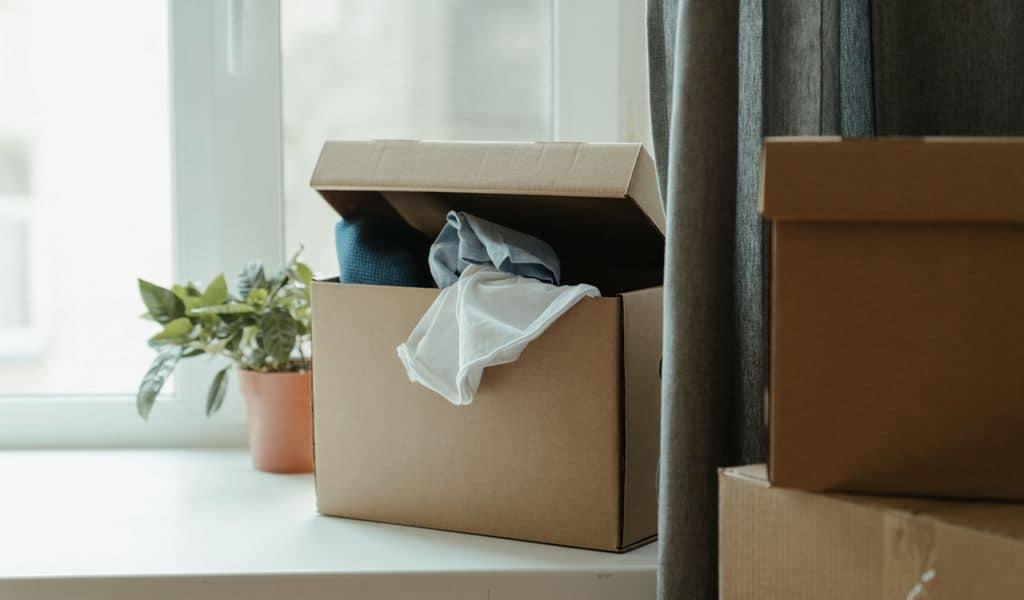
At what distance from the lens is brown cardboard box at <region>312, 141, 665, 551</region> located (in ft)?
3.04

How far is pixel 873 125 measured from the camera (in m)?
1.02

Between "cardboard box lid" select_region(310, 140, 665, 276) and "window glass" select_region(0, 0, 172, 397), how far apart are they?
21.1 inches

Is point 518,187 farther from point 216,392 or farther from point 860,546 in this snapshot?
point 216,392

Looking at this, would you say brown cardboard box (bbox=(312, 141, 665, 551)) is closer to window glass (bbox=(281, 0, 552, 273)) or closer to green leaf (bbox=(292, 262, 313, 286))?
green leaf (bbox=(292, 262, 313, 286))

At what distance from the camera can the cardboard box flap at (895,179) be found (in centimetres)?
61

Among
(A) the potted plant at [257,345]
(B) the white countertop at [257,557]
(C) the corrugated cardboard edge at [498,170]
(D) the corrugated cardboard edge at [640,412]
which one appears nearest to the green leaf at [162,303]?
(A) the potted plant at [257,345]

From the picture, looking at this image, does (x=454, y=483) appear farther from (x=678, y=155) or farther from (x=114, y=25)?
(x=114, y=25)

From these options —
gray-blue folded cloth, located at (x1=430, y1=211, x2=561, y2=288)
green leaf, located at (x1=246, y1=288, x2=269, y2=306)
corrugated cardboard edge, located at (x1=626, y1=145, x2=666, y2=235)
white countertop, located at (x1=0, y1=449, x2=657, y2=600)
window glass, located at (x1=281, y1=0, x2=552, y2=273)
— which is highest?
window glass, located at (x1=281, y1=0, x2=552, y2=273)

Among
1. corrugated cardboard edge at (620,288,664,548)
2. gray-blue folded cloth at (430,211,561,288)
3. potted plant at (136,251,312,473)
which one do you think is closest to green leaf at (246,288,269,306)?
potted plant at (136,251,312,473)

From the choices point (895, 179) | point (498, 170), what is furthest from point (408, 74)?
point (895, 179)

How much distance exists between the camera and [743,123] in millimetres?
939

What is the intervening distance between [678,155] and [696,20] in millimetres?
111

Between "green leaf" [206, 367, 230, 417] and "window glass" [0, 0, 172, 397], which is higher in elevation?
"window glass" [0, 0, 172, 397]

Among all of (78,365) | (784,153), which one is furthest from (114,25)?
(784,153)
